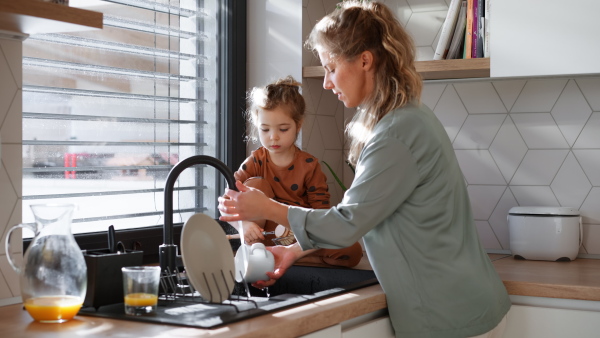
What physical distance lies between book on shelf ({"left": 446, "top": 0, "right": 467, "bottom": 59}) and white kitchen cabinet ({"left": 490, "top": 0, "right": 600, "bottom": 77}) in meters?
0.14

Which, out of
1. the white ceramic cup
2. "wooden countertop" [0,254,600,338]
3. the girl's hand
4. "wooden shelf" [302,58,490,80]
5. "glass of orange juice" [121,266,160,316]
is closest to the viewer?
"wooden countertop" [0,254,600,338]

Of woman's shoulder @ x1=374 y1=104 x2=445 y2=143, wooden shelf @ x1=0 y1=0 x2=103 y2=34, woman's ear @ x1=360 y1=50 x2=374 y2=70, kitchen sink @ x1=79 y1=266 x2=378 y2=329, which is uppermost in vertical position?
wooden shelf @ x1=0 y1=0 x2=103 y2=34

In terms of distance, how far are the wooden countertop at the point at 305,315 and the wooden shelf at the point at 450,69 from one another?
0.59 metres

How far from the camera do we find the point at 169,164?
2.30 metres

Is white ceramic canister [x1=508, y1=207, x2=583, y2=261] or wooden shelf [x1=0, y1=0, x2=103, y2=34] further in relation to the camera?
white ceramic canister [x1=508, y1=207, x2=583, y2=261]

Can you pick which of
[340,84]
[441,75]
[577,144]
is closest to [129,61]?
[340,84]

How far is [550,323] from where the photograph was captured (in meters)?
1.86

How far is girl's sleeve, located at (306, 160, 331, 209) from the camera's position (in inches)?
87.5

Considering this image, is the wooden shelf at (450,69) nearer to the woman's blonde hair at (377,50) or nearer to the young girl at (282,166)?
the young girl at (282,166)

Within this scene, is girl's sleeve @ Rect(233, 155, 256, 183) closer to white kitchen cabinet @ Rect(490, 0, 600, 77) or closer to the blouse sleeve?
the blouse sleeve

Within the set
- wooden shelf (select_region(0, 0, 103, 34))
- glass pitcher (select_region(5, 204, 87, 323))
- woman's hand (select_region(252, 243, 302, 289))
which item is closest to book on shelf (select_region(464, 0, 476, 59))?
woman's hand (select_region(252, 243, 302, 289))

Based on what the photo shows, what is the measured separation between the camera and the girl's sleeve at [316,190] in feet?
7.29

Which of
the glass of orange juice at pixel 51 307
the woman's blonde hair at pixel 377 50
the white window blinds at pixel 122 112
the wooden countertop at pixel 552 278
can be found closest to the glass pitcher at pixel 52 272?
the glass of orange juice at pixel 51 307

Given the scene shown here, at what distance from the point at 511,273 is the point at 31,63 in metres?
1.35
